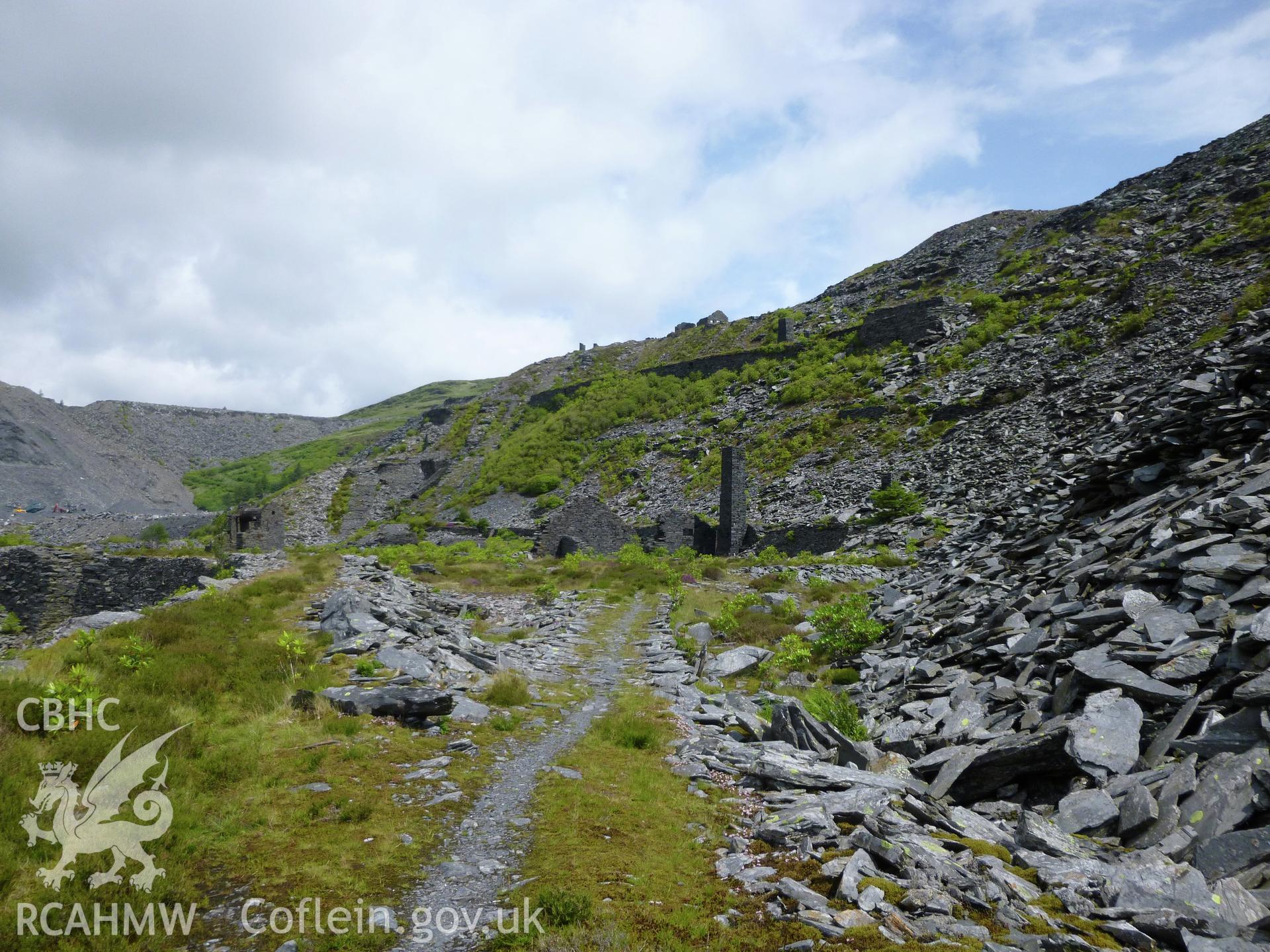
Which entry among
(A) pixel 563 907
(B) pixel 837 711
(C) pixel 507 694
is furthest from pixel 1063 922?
(C) pixel 507 694

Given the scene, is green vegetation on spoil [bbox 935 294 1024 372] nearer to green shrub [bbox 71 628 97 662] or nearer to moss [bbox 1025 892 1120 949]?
moss [bbox 1025 892 1120 949]

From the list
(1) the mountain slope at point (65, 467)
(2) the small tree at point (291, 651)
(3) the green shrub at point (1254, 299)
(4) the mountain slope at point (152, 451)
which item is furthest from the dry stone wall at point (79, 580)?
(1) the mountain slope at point (65, 467)

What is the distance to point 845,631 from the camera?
14969mm

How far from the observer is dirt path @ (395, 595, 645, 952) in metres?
4.79

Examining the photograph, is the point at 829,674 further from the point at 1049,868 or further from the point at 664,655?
the point at 1049,868

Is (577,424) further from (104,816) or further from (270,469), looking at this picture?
(270,469)

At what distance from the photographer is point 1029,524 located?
15008mm

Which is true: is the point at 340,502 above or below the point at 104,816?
above

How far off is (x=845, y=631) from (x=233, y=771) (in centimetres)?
1223

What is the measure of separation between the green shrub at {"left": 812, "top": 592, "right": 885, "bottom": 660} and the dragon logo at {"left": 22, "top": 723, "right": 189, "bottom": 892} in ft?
41.1

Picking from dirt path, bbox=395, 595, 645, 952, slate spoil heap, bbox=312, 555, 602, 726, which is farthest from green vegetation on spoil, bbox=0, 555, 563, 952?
slate spoil heap, bbox=312, 555, 602, 726

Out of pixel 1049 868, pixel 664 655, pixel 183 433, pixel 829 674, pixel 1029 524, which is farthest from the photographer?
pixel 183 433

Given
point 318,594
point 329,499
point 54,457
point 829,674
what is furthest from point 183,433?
point 829,674

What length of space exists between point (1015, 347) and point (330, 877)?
5606cm
